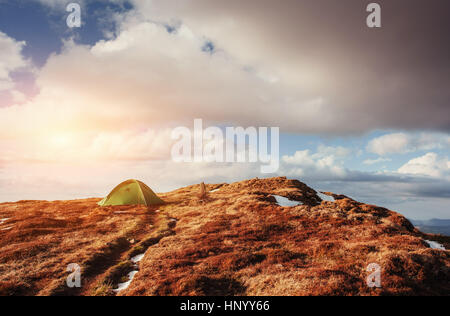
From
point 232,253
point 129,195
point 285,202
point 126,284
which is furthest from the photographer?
point 129,195

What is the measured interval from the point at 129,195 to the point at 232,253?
98.7 feet

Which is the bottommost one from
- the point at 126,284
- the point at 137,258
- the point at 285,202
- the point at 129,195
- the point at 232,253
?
the point at 137,258

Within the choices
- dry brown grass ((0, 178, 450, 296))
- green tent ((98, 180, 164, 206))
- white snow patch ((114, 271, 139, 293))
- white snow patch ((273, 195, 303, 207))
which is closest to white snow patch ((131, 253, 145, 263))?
dry brown grass ((0, 178, 450, 296))

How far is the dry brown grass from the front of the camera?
41.3ft

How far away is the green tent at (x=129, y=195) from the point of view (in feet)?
137

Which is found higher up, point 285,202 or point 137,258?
point 285,202

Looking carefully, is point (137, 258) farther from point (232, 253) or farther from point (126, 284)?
point (232, 253)

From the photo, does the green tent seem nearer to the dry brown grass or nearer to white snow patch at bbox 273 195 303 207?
the dry brown grass

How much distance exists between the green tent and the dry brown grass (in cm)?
866

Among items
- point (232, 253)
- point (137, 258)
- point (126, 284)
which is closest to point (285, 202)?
point (232, 253)

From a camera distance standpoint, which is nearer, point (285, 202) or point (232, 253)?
point (232, 253)

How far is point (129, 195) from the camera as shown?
138 feet

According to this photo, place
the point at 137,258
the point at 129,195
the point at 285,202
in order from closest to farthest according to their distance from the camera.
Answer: the point at 137,258, the point at 285,202, the point at 129,195
